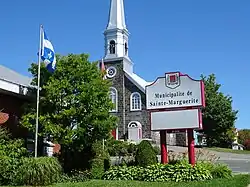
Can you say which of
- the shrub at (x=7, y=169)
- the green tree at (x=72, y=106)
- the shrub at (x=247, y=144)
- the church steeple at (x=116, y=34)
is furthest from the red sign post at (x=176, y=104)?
the shrub at (x=247, y=144)

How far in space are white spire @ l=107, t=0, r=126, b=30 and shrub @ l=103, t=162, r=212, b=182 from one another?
113 feet

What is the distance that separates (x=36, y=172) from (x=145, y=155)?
221 inches

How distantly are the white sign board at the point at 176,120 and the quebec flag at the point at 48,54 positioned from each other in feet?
18.3

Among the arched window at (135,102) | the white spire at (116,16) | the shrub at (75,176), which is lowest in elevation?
the shrub at (75,176)

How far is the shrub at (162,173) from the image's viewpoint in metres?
17.8

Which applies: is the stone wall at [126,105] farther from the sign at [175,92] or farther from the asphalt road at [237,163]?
the sign at [175,92]

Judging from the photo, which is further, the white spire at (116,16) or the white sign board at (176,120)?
the white spire at (116,16)

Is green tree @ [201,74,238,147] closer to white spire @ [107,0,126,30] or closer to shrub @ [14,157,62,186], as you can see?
white spire @ [107,0,126,30]

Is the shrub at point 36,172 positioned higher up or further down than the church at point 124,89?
further down

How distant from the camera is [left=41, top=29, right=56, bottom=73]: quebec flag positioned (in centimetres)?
1908

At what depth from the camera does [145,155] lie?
1945cm

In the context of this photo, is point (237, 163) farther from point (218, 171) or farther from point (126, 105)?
point (126, 105)

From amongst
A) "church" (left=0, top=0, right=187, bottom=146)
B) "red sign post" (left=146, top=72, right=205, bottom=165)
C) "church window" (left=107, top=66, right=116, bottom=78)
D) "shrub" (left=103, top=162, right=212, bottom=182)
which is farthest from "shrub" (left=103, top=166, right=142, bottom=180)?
"church window" (left=107, top=66, right=116, bottom=78)

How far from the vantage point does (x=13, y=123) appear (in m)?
21.8
